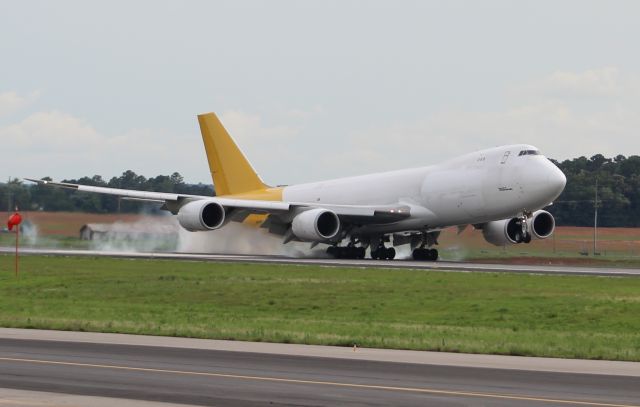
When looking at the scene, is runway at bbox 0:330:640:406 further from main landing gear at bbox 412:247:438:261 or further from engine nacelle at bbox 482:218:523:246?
main landing gear at bbox 412:247:438:261

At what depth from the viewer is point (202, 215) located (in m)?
58.4

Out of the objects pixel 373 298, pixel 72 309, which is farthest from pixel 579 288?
pixel 72 309

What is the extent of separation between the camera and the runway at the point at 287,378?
15.4 meters

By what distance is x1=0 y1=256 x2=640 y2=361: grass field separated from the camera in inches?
962

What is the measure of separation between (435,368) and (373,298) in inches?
602

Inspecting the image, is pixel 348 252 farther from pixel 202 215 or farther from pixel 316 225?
pixel 202 215

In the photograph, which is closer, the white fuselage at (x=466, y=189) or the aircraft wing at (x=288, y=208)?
the white fuselage at (x=466, y=189)

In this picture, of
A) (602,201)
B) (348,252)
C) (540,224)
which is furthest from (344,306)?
(602,201)

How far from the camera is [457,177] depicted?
55.0 metres

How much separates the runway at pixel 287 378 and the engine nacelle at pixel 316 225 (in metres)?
34.5

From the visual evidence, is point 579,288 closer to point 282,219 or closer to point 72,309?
point 72,309

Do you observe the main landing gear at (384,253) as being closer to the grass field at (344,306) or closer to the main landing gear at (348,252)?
the main landing gear at (348,252)

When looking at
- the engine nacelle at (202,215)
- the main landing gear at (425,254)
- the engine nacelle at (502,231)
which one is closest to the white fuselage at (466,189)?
the main landing gear at (425,254)

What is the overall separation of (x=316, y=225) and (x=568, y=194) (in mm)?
42897
